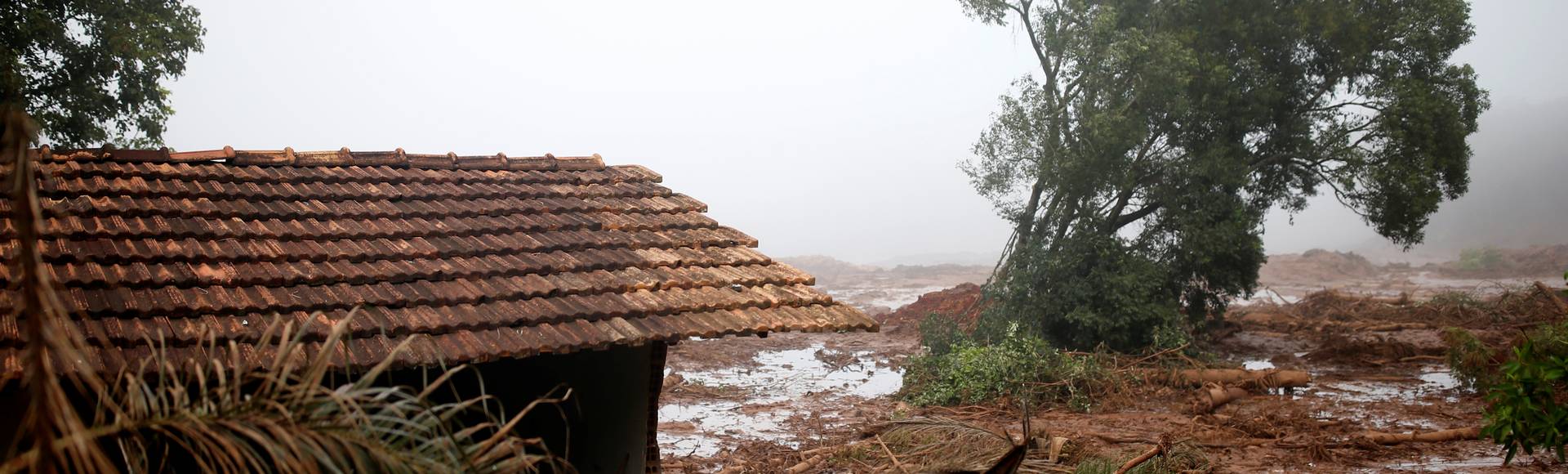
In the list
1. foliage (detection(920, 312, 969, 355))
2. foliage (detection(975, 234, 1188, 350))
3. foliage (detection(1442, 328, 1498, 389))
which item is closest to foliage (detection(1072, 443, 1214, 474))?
foliage (detection(1442, 328, 1498, 389))

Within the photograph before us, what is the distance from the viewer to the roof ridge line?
285 inches

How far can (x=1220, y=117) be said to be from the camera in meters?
19.1

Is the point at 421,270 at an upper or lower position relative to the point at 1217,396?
upper

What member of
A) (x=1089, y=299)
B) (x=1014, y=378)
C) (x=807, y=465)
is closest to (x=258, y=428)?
(x=807, y=465)

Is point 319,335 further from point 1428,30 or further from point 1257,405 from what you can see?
point 1428,30

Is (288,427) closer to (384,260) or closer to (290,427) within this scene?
(290,427)

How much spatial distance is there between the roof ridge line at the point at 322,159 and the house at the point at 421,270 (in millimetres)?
21

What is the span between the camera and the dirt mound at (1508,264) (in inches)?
1496

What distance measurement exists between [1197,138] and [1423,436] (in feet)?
28.8

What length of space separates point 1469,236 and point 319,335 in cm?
7696

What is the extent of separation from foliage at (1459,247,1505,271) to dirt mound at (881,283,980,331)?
Answer: 24467mm

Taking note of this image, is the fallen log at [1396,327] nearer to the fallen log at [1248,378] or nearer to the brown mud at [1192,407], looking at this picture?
the brown mud at [1192,407]

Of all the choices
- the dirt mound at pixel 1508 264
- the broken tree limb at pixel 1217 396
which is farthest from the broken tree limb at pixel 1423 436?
the dirt mound at pixel 1508 264

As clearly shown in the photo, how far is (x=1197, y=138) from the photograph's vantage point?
19422 mm
